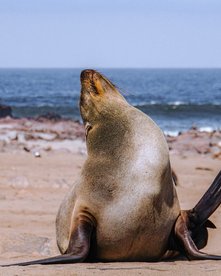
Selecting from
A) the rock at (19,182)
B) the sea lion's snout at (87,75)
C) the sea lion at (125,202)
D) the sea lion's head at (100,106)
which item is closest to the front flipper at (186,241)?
the sea lion at (125,202)

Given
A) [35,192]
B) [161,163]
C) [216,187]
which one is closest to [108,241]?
[161,163]

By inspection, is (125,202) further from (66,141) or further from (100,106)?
(66,141)

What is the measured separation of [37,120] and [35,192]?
1400 centimetres

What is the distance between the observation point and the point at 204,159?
12.7m

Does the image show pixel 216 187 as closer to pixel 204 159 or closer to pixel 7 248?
pixel 7 248

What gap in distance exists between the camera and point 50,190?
29.2ft

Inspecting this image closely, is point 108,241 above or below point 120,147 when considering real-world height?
below

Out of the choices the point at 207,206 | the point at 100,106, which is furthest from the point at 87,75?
the point at 207,206

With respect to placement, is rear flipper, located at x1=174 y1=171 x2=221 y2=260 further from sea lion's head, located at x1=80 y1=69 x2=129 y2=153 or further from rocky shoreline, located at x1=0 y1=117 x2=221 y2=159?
rocky shoreline, located at x1=0 y1=117 x2=221 y2=159

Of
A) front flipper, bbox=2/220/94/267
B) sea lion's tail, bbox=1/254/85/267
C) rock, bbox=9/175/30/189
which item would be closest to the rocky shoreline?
rock, bbox=9/175/30/189

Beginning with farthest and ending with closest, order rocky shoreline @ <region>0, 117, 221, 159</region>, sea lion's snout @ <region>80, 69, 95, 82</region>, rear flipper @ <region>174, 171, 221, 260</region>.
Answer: rocky shoreline @ <region>0, 117, 221, 159</region> < sea lion's snout @ <region>80, 69, 95, 82</region> < rear flipper @ <region>174, 171, 221, 260</region>

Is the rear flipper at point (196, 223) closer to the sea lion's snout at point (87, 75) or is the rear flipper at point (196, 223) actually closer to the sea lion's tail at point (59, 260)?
the sea lion's tail at point (59, 260)

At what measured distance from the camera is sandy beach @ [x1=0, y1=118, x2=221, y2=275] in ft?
14.3

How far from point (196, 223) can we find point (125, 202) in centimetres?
62
